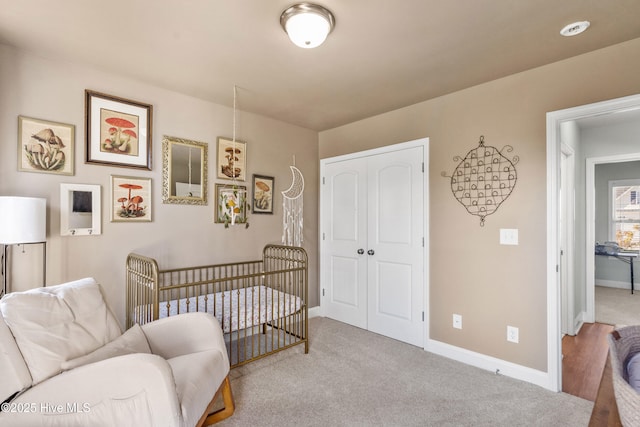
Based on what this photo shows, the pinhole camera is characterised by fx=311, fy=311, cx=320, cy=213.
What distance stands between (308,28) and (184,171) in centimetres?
183

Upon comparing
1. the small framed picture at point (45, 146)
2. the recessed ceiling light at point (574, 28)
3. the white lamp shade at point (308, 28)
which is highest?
the recessed ceiling light at point (574, 28)

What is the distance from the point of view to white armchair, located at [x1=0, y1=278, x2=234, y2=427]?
49.8 inches

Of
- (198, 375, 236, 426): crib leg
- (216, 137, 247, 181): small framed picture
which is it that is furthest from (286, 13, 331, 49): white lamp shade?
(198, 375, 236, 426): crib leg

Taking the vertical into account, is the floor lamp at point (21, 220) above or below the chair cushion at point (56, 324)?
above

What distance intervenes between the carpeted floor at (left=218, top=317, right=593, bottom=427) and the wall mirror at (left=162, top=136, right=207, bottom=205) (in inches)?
63.7

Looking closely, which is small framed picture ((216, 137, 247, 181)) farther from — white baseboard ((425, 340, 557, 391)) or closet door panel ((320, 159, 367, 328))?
white baseboard ((425, 340, 557, 391))

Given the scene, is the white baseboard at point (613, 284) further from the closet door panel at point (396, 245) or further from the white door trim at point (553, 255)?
the closet door panel at point (396, 245)

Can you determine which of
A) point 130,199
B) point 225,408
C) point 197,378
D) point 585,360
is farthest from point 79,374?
point 585,360

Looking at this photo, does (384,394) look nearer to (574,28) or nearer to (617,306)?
(574,28)

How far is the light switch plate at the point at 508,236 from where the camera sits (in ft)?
8.16

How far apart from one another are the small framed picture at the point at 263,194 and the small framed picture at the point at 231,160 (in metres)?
0.18

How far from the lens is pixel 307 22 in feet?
5.56

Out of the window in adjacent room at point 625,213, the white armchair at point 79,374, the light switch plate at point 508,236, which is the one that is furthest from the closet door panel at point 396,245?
the window in adjacent room at point 625,213

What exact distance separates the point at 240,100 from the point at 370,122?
1.45 m
